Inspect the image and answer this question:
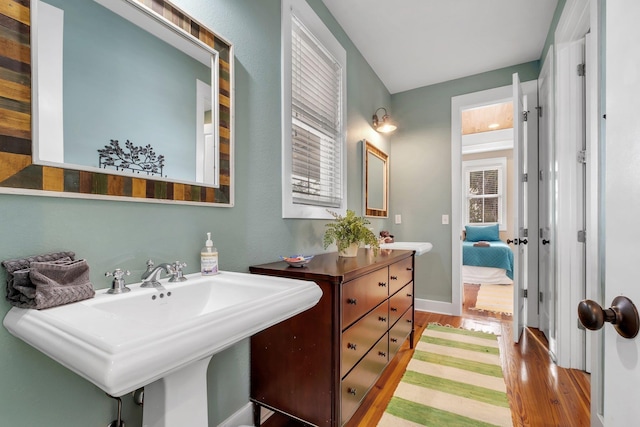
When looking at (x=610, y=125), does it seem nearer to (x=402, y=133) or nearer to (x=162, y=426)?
(x=162, y=426)

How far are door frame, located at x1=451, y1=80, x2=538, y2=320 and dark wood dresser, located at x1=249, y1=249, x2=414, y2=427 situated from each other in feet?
6.39

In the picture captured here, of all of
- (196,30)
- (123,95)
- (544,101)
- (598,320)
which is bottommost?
(598,320)

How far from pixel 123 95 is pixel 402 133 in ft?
10.5

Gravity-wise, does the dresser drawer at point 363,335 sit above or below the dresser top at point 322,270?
below

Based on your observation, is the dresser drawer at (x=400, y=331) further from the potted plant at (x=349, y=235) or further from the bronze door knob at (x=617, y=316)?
the bronze door knob at (x=617, y=316)

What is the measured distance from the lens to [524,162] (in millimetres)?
2775

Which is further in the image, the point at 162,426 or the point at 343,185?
the point at 343,185

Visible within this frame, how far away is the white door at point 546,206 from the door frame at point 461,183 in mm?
47

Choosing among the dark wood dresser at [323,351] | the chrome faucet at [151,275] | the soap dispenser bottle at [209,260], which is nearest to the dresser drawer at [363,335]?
the dark wood dresser at [323,351]

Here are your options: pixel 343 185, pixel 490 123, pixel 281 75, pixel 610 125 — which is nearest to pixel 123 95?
pixel 281 75

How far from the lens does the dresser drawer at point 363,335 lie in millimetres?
1398

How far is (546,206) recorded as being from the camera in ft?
8.90

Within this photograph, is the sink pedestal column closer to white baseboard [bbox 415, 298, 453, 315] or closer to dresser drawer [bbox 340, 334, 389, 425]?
dresser drawer [bbox 340, 334, 389, 425]

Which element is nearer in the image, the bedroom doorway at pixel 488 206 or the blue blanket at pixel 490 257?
the bedroom doorway at pixel 488 206
